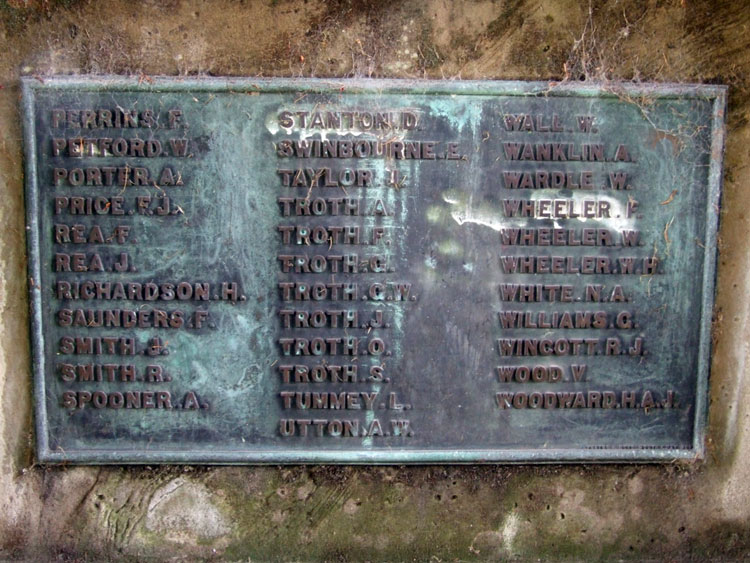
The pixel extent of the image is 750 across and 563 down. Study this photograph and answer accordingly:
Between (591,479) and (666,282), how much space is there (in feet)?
3.71

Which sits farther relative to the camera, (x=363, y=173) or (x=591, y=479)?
(x=591, y=479)

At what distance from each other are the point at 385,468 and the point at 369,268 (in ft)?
3.57

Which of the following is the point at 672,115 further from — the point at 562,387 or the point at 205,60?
the point at 205,60

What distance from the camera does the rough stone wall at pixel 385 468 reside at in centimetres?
300

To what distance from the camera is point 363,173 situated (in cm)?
299

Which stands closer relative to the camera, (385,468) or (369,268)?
(369,268)

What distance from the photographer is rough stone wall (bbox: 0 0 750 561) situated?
3.00m

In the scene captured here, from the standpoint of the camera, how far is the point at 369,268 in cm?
304

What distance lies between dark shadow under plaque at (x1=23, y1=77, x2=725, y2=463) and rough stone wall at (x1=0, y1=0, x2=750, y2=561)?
13 cm

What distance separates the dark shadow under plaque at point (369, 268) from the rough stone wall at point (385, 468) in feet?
0.43

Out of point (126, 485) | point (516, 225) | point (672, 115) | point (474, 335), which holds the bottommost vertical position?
point (126, 485)

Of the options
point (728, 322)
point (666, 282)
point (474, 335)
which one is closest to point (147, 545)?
point (474, 335)

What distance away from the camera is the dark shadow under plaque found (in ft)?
9.75

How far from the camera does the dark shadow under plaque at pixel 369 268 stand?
9.75 ft
